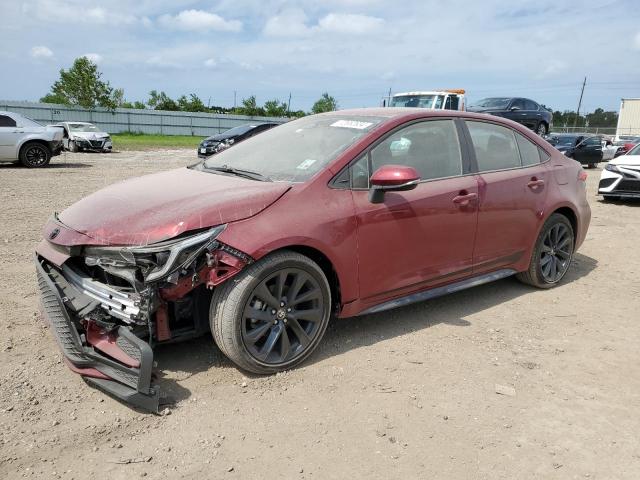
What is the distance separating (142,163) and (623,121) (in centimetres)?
4219

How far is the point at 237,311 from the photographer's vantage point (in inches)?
122

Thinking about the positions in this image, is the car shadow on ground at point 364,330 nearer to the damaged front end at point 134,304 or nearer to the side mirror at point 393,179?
the damaged front end at point 134,304

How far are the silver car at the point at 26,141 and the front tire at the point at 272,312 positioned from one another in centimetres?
1425

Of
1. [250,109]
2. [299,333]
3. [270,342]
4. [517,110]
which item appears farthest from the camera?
[250,109]

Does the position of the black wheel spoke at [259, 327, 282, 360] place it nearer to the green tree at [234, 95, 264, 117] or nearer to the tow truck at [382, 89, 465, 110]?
the tow truck at [382, 89, 465, 110]

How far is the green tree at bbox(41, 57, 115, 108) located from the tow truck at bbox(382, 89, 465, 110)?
1135 inches

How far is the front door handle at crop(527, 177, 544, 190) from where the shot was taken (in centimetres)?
478

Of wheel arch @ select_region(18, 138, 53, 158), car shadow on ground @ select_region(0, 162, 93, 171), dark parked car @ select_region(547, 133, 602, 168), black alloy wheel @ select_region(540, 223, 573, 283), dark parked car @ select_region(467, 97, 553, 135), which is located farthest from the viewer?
dark parked car @ select_region(547, 133, 602, 168)

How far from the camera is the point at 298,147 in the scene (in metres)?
3.98

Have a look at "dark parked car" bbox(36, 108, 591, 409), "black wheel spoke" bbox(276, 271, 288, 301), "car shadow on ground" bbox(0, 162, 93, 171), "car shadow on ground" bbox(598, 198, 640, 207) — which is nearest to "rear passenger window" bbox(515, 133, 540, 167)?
"dark parked car" bbox(36, 108, 591, 409)

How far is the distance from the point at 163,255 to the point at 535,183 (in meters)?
3.39

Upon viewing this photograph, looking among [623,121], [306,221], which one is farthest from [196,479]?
[623,121]

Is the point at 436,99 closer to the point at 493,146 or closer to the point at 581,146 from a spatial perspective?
the point at 581,146

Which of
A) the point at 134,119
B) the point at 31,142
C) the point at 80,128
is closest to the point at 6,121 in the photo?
the point at 31,142
